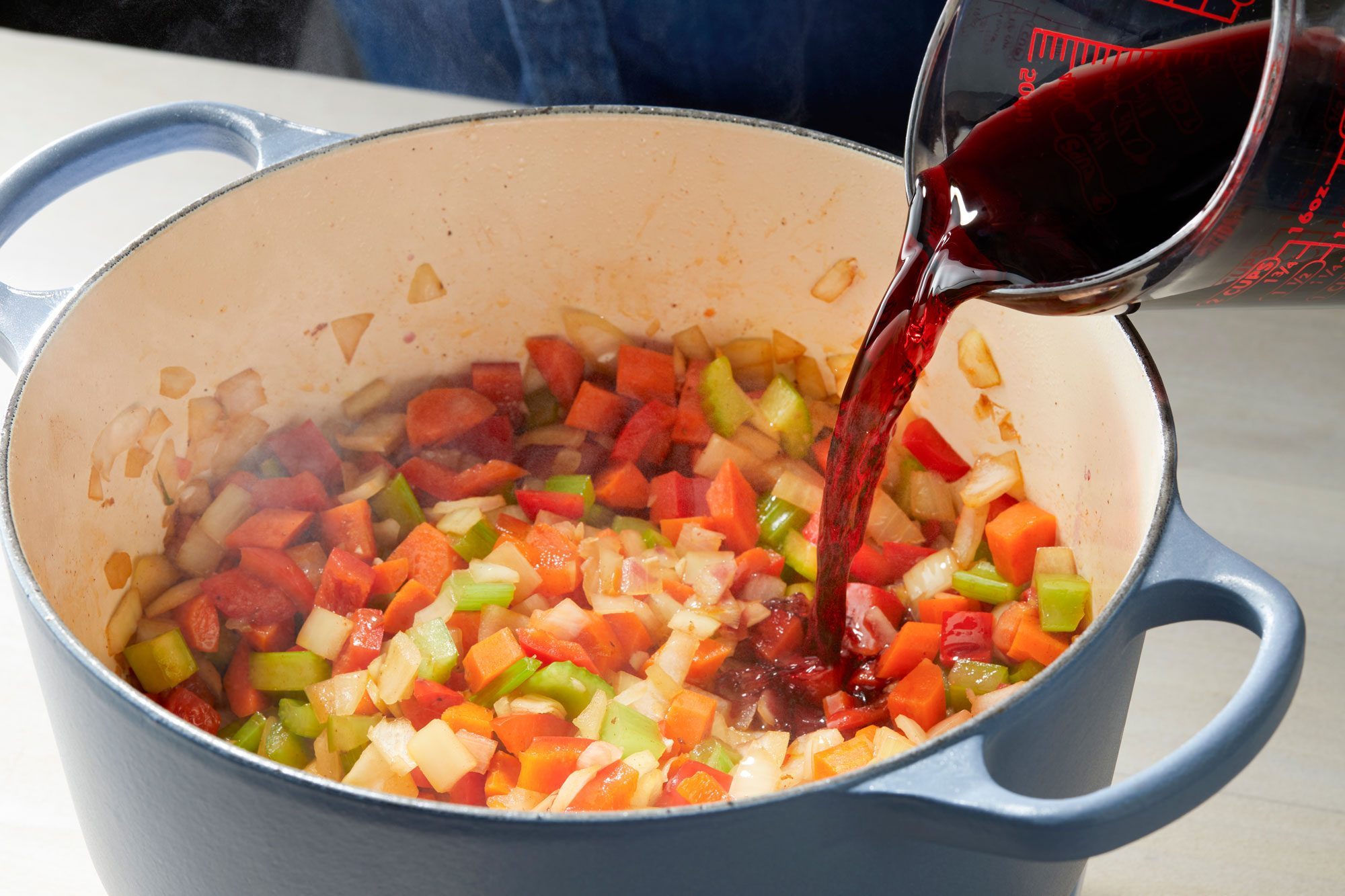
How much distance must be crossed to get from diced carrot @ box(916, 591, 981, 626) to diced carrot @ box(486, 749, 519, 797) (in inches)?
16.8

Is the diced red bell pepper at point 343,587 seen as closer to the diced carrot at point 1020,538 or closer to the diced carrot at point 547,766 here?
the diced carrot at point 547,766

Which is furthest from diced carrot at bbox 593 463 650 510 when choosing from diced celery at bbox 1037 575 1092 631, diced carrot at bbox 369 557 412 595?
diced celery at bbox 1037 575 1092 631

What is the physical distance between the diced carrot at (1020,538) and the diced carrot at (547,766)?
1.58ft

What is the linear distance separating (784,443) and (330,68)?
1.03 metres

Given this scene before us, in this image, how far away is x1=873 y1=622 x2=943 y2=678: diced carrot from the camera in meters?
1.16

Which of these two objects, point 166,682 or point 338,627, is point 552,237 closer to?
point 338,627

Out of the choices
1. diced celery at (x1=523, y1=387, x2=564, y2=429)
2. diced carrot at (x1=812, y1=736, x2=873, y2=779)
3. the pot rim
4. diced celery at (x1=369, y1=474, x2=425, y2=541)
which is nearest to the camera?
the pot rim

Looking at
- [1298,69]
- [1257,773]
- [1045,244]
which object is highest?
[1298,69]

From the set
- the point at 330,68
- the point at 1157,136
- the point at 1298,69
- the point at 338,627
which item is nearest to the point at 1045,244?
the point at 1157,136

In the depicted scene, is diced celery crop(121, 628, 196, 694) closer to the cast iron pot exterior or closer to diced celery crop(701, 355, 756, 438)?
the cast iron pot exterior

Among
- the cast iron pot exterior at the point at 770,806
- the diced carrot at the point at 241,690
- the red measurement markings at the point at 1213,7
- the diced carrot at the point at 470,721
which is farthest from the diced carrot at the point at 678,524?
the red measurement markings at the point at 1213,7

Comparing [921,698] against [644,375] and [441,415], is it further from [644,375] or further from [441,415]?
[441,415]

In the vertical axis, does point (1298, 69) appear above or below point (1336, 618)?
above

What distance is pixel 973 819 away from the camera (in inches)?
24.9
